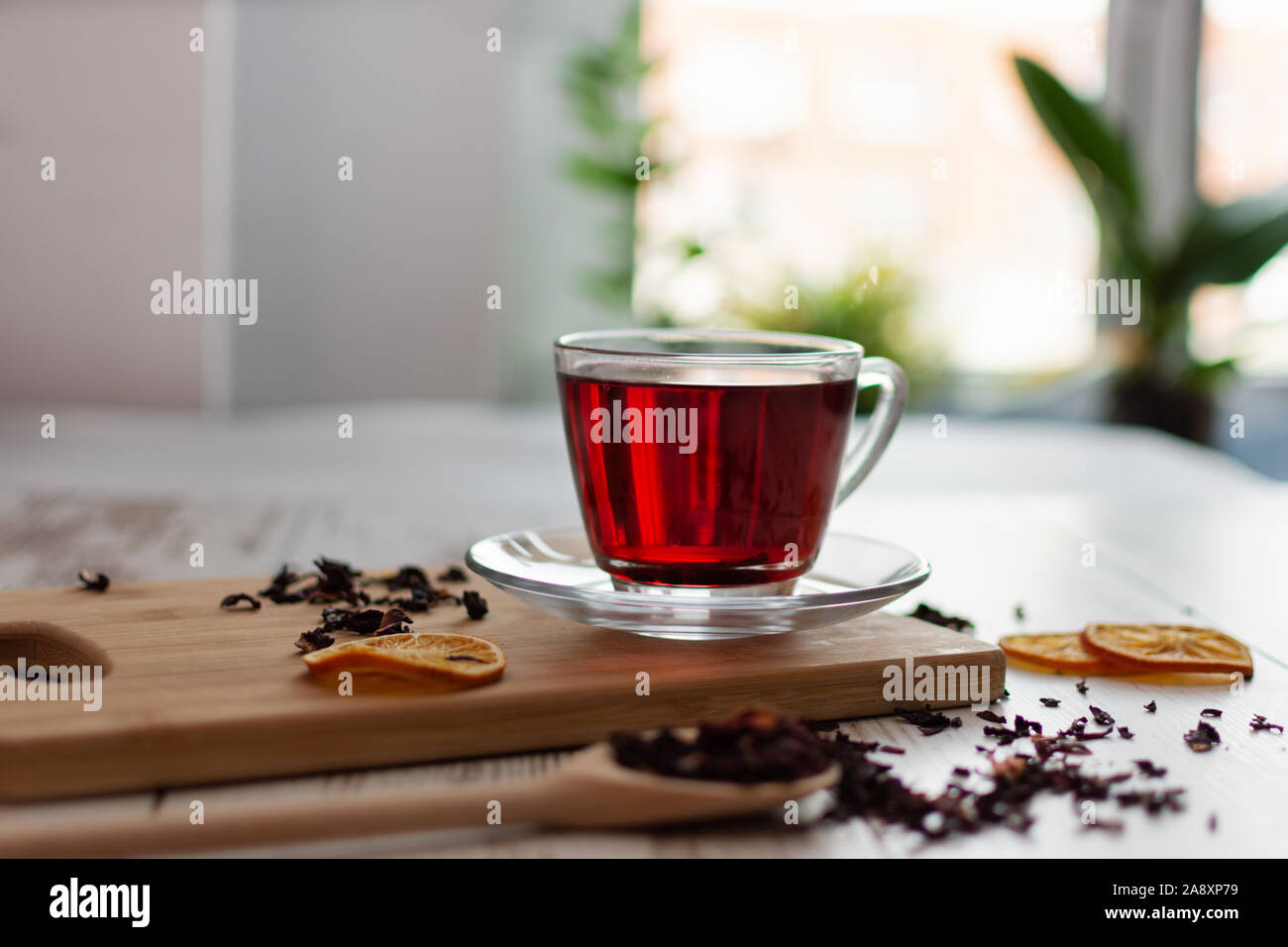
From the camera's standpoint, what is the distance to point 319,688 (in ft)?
2.14

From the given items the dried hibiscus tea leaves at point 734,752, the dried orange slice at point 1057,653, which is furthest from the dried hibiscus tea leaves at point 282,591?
the dried orange slice at point 1057,653

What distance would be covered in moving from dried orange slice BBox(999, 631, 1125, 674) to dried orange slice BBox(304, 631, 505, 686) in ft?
1.19

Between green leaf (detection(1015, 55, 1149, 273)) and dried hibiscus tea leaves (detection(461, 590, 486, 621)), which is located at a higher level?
green leaf (detection(1015, 55, 1149, 273))

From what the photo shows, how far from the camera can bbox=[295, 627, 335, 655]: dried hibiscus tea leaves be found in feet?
2.37

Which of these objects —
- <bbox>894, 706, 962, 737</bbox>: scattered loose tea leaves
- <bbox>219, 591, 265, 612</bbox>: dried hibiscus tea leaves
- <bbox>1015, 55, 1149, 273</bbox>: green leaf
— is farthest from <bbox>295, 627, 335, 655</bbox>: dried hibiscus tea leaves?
<bbox>1015, 55, 1149, 273</bbox>: green leaf

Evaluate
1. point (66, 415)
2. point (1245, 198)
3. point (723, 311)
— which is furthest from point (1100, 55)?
point (66, 415)

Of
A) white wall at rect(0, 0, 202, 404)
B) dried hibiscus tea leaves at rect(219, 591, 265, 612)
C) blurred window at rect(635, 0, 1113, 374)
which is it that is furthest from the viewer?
blurred window at rect(635, 0, 1113, 374)

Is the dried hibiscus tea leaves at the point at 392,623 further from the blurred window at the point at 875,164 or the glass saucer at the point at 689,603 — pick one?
the blurred window at the point at 875,164

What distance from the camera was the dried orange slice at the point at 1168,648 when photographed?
792mm

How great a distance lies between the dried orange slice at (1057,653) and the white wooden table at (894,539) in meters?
0.01

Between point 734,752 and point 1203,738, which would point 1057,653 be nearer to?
point 1203,738

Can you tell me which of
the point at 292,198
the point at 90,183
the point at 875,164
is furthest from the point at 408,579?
the point at 875,164

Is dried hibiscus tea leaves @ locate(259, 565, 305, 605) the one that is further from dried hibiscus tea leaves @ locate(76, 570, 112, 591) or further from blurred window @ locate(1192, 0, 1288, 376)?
blurred window @ locate(1192, 0, 1288, 376)

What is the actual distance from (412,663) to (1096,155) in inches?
121
